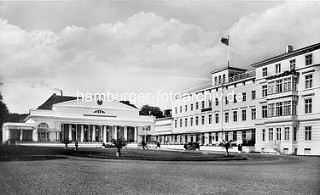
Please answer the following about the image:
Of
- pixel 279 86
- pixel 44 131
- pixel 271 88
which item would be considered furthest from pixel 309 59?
pixel 44 131

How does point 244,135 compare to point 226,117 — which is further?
point 226,117

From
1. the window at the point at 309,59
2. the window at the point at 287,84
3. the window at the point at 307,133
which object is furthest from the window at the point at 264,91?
the window at the point at 309,59

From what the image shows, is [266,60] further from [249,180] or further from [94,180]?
[94,180]

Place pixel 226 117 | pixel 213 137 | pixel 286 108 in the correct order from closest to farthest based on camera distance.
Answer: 1. pixel 286 108
2. pixel 226 117
3. pixel 213 137

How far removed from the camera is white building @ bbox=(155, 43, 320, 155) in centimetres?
3403

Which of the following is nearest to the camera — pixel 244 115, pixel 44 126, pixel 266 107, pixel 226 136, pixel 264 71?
pixel 44 126

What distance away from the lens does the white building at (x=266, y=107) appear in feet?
112

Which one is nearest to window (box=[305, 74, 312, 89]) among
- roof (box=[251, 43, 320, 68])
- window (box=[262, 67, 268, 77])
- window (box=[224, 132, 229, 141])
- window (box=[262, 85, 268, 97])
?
roof (box=[251, 43, 320, 68])

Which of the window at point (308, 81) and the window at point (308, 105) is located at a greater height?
the window at point (308, 81)

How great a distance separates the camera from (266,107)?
4119 cm

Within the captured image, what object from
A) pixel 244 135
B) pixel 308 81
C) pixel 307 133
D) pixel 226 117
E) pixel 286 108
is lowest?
pixel 244 135

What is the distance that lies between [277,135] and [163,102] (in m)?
24.7

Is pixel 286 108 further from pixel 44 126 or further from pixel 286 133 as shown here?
pixel 44 126

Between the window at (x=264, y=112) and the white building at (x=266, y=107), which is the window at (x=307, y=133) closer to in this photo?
the white building at (x=266, y=107)
